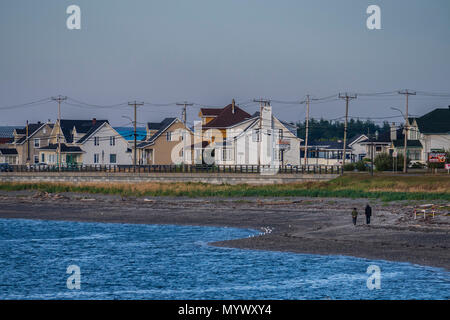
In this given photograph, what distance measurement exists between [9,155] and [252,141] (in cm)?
5997

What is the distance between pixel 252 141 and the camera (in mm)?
100750

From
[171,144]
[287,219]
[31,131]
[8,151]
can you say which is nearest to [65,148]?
[171,144]

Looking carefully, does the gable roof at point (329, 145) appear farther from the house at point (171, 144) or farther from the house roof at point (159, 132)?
the house at point (171, 144)

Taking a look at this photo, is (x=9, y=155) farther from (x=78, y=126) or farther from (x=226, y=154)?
(x=226, y=154)

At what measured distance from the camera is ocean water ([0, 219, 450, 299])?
3055cm

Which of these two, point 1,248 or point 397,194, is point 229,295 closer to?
point 1,248

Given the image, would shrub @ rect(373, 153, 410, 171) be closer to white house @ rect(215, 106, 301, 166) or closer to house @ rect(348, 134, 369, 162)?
white house @ rect(215, 106, 301, 166)

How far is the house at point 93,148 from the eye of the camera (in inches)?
4764

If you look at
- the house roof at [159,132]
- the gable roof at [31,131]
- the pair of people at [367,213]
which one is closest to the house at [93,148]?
the house roof at [159,132]

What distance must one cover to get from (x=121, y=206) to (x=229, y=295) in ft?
A: 129

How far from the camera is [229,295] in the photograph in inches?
1195

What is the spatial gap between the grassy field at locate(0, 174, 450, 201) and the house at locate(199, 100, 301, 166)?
18.5 meters

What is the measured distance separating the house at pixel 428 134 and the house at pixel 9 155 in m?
76.4
